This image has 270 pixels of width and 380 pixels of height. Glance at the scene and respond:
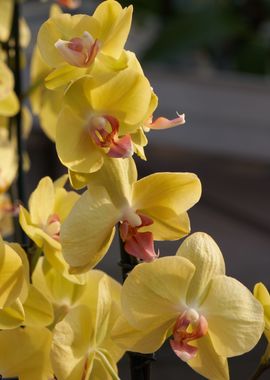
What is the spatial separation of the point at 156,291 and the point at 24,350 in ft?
0.19

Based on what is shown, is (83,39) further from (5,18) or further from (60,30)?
(5,18)

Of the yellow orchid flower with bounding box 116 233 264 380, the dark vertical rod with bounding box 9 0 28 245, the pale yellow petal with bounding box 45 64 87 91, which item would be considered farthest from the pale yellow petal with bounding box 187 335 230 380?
the dark vertical rod with bounding box 9 0 28 245

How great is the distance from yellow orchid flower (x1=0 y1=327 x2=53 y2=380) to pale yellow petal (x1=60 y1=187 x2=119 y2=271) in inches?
1.9

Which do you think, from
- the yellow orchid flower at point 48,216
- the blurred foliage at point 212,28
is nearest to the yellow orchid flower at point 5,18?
the yellow orchid flower at point 48,216

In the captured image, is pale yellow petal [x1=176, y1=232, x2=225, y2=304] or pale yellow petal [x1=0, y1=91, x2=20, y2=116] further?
pale yellow petal [x1=0, y1=91, x2=20, y2=116]

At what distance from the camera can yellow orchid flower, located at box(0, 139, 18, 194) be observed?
0.46 m

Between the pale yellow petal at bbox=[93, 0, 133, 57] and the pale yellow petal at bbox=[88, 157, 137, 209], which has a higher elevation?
the pale yellow petal at bbox=[93, 0, 133, 57]

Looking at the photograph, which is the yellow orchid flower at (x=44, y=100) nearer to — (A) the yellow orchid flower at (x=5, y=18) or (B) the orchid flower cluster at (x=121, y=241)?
(A) the yellow orchid flower at (x=5, y=18)

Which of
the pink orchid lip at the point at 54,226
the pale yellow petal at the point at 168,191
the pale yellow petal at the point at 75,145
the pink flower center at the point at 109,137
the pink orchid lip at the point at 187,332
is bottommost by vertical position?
the pink orchid lip at the point at 54,226

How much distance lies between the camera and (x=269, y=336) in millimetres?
322

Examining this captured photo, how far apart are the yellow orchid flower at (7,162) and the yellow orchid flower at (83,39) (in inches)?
6.3

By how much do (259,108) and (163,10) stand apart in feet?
1.46

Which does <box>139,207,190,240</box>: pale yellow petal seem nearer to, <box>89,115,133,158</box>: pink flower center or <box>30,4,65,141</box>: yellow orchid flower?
<box>89,115,133,158</box>: pink flower center

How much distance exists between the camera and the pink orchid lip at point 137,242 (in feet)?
0.95
